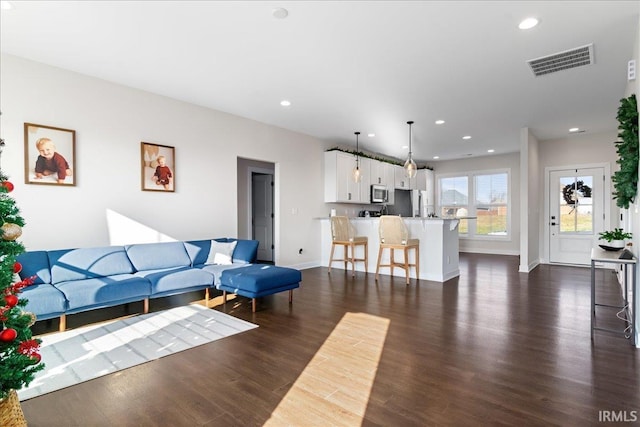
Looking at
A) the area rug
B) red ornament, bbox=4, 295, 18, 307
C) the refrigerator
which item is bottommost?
the area rug

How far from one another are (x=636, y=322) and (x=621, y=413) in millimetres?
1427

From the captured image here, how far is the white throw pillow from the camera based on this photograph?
4523 millimetres

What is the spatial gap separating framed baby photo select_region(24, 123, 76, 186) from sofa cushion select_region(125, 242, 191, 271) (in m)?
1.02

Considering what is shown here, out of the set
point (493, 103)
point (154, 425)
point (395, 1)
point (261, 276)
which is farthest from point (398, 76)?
point (154, 425)

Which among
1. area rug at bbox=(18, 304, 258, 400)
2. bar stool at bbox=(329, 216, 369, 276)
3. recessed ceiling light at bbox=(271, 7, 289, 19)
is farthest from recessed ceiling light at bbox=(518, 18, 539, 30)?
bar stool at bbox=(329, 216, 369, 276)

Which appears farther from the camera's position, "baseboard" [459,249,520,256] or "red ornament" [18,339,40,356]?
"baseboard" [459,249,520,256]

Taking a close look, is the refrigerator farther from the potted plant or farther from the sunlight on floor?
the sunlight on floor

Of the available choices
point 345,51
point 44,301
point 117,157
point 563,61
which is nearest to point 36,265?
point 44,301

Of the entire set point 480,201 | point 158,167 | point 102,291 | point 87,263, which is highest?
point 158,167

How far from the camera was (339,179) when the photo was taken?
23.2 feet

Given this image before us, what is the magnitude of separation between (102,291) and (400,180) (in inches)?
289

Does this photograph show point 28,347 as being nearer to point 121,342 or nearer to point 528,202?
point 121,342

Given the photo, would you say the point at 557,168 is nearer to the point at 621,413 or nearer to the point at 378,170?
the point at 378,170

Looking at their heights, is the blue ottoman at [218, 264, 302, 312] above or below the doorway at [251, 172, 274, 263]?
below
